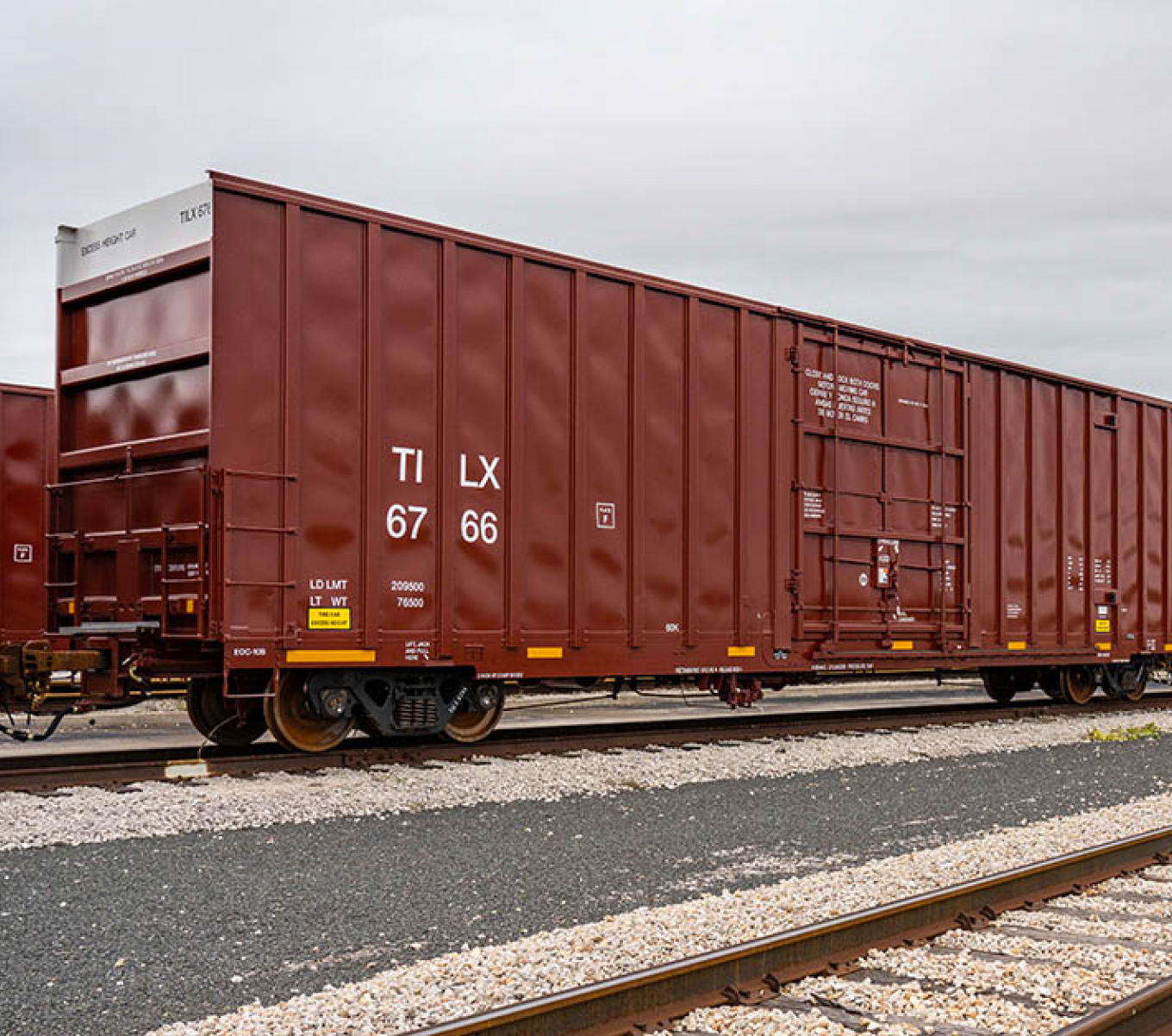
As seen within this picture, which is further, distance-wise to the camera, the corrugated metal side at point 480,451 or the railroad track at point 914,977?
the corrugated metal side at point 480,451

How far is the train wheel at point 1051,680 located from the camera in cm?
1712

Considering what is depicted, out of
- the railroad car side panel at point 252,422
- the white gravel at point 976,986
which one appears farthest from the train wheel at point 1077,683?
the white gravel at point 976,986

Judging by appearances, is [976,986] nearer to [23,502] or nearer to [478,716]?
[478,716]

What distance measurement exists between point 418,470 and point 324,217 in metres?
2.09

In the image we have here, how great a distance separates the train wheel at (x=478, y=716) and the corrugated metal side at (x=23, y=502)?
19.1ft

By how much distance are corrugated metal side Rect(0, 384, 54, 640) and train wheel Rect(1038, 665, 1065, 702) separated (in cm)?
1265

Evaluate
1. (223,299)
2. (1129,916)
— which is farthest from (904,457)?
(1129,916)

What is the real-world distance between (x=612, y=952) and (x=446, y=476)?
594 cm

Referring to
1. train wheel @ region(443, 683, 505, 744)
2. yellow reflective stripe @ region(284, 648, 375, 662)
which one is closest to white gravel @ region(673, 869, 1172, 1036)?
yellow reflective stripe @ region(284, 648, 375, 662)

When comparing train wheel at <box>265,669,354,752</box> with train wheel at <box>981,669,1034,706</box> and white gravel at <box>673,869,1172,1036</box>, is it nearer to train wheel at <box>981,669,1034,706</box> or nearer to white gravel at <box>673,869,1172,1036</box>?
white gravel at <box>673,869,1172,1036</box>

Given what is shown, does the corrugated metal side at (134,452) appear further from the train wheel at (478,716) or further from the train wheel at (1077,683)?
the train wheel at (1077,683)

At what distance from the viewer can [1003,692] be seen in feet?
57.3

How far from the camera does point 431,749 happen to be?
10.3 meters

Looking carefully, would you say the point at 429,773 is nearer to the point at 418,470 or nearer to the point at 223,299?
the point at 418,470
